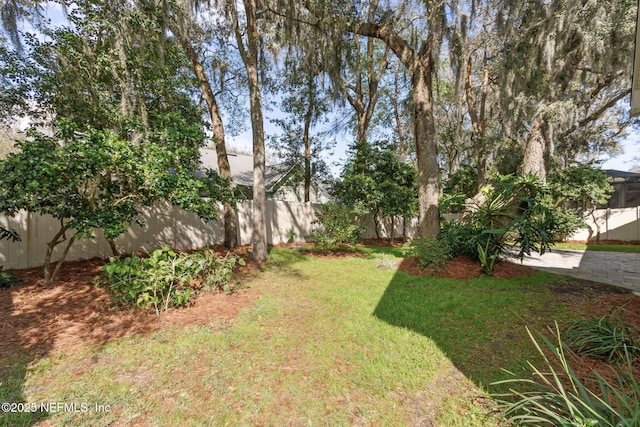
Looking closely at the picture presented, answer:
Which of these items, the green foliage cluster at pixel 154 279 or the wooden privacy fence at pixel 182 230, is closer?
the green foliage cluster at pixel 154 279

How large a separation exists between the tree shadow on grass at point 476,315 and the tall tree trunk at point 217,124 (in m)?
4.29

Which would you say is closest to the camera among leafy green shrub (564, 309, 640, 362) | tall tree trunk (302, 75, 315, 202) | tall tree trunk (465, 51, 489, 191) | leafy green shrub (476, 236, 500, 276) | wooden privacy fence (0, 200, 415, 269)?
leafy green shrub (564, 309, 640, 362)

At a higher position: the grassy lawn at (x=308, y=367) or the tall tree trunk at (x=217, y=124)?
the tall tree trunk at (x=217, y=124)

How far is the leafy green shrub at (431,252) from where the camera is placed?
5.18 m

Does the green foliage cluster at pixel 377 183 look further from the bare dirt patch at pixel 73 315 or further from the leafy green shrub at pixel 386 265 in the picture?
the bare dirt patch at pixel 73 315

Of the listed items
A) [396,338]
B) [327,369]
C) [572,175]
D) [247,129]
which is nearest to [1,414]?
[327,369]

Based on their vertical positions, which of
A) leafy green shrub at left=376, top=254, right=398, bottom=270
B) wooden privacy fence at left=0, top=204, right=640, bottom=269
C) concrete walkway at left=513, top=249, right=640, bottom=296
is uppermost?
wooden privacy fence at left=0, top=204, right=640, bottom=269

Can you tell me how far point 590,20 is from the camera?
247 inches

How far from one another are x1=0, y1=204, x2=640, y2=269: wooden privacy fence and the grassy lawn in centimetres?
338

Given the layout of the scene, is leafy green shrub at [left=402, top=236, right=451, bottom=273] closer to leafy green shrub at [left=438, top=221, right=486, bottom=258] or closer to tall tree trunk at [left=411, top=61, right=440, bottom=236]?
Answer: leafy green shrub at [left=438, top=221, right=486, bottom=258]

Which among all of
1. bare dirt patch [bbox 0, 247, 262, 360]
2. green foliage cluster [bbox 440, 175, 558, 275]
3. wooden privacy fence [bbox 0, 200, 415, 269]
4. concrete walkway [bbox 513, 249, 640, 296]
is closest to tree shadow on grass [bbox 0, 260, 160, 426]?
bare dirt patch [bbox 0, 247, 262, 360]

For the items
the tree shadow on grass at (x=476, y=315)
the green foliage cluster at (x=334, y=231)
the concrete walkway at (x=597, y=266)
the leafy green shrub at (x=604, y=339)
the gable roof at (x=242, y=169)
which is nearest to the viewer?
the leafy green shrub at (x=604, y=339)

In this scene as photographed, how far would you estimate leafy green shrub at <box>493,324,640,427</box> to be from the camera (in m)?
1.32

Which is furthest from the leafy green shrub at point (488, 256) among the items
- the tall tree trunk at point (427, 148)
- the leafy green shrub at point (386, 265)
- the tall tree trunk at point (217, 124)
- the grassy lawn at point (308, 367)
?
the tall tree trunk at point (217, 124)
